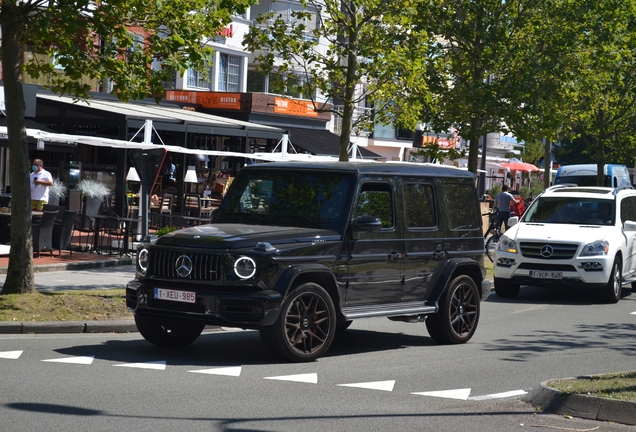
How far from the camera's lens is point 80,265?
19344 millimetres

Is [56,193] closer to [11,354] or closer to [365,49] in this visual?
[365,49]

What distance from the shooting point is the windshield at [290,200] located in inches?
429

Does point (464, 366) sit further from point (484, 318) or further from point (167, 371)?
point (484, 318)

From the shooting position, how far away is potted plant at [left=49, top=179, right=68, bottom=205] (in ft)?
84.0

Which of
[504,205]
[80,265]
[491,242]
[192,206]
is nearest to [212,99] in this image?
[192,206]

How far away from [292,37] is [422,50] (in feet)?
7.79

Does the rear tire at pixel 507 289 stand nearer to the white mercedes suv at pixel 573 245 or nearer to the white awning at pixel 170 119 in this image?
the white mercedes suv at pixel 573 245

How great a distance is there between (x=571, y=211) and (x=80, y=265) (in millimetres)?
8775

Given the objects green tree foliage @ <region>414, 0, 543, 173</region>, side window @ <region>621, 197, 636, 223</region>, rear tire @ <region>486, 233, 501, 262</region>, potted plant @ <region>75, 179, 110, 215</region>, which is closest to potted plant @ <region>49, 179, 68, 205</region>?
potted plant @ <region>75, 179, 110, 215</region>

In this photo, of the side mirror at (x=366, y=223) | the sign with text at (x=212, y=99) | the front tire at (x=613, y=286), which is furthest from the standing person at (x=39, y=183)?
the sign with text at (x=212, y=99)

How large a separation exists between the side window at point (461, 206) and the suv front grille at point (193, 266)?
3.37 m

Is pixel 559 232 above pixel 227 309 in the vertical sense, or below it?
above

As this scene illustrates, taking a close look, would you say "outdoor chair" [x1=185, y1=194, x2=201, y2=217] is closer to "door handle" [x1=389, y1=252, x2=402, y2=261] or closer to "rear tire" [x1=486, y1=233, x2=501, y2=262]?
"rear tire" [x1=486, y1=233, x2=501, y2=262]

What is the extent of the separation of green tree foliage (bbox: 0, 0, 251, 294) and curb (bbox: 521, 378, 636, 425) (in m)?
7.20
